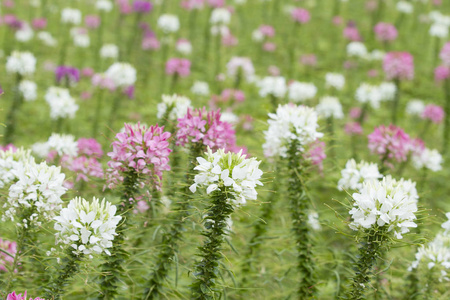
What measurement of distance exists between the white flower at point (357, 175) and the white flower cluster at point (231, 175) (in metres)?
1.21

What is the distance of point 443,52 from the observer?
23.7ft

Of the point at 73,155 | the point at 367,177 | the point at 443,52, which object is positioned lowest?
the point at 367,177

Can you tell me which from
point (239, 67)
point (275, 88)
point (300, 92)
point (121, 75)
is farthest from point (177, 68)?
point (300, 92)

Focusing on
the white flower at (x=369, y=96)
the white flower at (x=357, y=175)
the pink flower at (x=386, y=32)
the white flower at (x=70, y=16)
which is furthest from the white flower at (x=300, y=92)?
the pink flower at (x=386, y=32)

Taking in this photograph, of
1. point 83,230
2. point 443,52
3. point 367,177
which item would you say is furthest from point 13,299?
point 443,52

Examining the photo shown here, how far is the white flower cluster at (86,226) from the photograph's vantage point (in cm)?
200

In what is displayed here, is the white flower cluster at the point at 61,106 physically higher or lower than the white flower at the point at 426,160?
higher

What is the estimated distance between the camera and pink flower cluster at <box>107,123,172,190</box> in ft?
7.65

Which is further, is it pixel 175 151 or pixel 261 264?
pixel 261 264

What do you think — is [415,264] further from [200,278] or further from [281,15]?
[281,15]

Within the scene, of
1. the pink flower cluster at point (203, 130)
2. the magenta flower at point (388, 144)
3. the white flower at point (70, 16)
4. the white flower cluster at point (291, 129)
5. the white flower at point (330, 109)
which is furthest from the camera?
the white flower at point (70, 16)

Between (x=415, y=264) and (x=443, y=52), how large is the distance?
548 centimetres

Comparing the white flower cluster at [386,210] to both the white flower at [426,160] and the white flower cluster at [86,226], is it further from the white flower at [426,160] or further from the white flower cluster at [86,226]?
the white flower at [426,160]

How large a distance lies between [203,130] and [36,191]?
100cm
